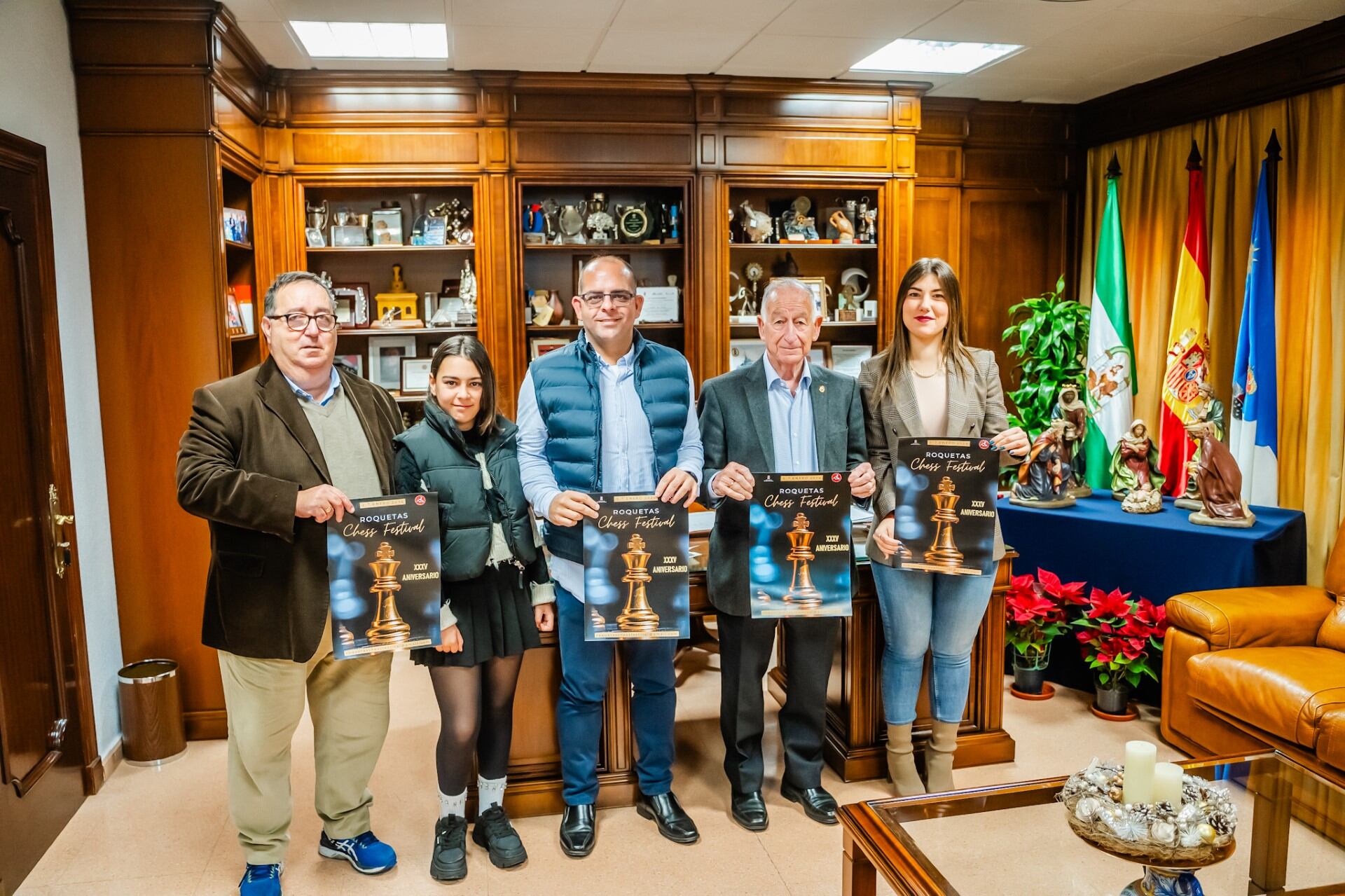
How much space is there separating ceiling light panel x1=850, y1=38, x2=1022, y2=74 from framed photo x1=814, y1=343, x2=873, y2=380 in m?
1.38

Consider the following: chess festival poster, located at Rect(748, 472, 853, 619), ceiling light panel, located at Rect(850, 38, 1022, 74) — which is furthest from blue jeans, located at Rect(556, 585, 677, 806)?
ceiling light panel, located at Rect(850, 38, 1022, 74)

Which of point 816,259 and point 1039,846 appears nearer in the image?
point 1039,846

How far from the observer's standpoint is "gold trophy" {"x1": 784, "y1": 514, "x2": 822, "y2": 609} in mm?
2424

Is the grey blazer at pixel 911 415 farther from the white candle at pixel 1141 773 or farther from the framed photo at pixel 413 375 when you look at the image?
the framed photo at pixel 413 375

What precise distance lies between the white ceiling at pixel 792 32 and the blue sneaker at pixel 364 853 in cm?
275

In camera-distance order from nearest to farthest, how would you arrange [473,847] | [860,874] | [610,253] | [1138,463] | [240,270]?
[860,874], [473,847], [1138,463], [240,270], [610,253]

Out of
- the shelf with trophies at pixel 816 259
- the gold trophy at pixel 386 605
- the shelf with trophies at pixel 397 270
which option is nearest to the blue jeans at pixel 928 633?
the gold trophy at pixel 386 605

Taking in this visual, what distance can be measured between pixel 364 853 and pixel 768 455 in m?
1.50

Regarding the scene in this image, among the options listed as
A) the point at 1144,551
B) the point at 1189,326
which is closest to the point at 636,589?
the point at 1144,551

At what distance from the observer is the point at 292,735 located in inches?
95.0

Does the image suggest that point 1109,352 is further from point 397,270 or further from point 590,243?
point 397,270

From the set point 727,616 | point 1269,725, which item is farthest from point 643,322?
point 1269,725

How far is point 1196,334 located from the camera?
14.4 feet

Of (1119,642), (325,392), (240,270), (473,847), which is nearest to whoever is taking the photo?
(325,392)
